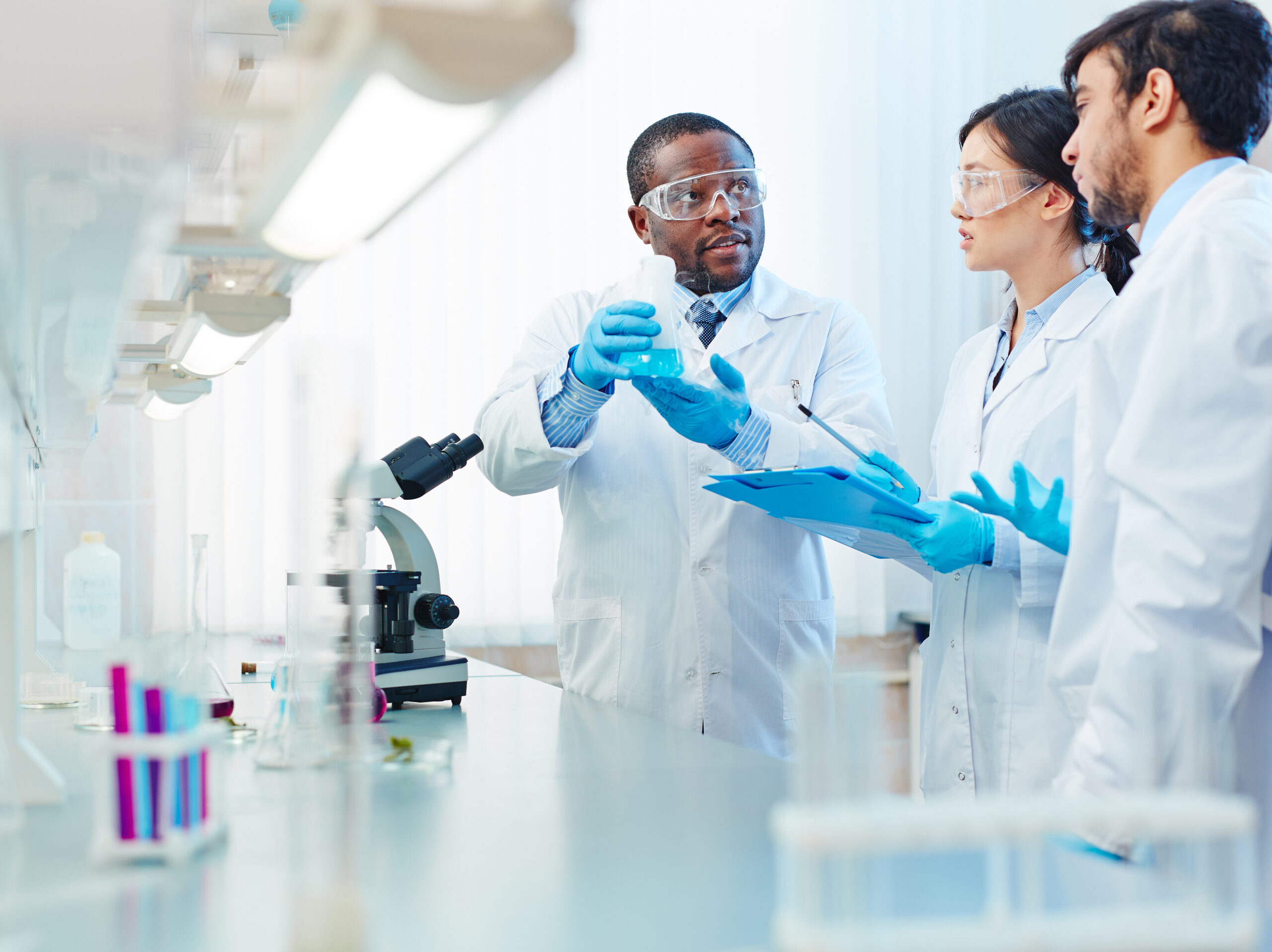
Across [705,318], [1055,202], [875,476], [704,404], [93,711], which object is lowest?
[93,711]

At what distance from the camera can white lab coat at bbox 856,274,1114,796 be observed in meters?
1.80

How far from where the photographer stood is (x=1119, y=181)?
1613 millimetres

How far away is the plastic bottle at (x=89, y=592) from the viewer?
2850 millimetres

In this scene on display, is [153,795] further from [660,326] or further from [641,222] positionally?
[641,222]

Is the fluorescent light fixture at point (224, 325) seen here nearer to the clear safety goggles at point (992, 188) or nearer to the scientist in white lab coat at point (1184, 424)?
the scientist in white lab coat at point (1184, 424)

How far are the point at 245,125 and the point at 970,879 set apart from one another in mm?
727

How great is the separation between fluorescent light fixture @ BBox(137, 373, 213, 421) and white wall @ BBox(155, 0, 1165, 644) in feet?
2.43

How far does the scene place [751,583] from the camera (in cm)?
219

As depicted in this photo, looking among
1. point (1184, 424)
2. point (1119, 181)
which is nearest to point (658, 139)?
point (1119, 181)

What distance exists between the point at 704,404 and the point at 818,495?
1.02ft

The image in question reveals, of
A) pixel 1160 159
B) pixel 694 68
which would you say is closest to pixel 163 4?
pixel 1160 159

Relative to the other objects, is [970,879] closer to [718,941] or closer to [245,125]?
[718,941]

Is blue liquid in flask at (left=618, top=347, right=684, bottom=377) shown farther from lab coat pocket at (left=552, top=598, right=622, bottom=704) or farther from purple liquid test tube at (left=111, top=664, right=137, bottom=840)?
purple liquid test tube at (left=111, top=664, right=137, bottom=840)

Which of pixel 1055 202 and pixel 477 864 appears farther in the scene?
pixel 1055 202
